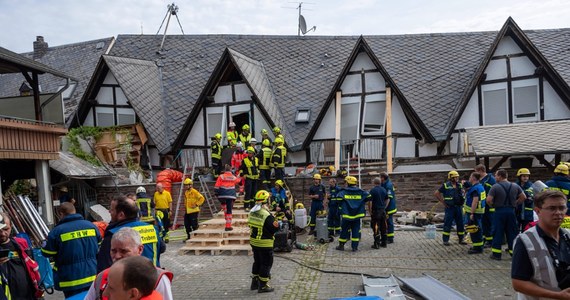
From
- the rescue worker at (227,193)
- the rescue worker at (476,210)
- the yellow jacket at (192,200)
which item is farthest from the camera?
the yellow jacket at (192,200)

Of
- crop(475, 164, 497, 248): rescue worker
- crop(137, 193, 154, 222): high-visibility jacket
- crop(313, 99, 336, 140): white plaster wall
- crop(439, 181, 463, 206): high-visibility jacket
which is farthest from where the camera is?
crop(313, 99, 336, 140): white plaster wall

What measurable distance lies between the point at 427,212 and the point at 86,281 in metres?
12.6

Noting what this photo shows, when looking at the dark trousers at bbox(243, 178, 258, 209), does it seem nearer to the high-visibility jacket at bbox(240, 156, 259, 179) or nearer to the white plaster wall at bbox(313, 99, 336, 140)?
the high-visibility jacket at bbox(240, 156, 259, 179)

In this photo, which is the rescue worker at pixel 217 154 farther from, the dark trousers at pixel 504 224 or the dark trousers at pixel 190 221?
the dark trousers at pixel 504 224

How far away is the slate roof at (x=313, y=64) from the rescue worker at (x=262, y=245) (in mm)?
10837

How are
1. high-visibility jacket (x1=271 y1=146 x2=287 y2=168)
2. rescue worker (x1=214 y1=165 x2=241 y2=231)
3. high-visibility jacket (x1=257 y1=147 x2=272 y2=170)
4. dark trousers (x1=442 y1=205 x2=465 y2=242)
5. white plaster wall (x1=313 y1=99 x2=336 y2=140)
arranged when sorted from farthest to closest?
white plaster wall (x1=313 y1=99 x2=336 y2=140) → high-visibility jacket (x1=257 y1=147 x2=272 y2=170) → high-visibility jacket (x1=271 y1=146 x2=287 y2=168) → rescue worker (x1=214 y1=165 x2=241 y2=231) → dark trousers (x1=442 y1=205 x2=465 y2=242)

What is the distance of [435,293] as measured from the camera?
747cm

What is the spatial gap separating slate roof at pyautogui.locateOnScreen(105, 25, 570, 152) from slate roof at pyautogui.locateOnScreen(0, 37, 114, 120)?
1690 millimetres

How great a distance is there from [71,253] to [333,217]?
878cm

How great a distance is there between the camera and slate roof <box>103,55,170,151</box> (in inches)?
793

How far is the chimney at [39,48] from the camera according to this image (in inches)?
1105

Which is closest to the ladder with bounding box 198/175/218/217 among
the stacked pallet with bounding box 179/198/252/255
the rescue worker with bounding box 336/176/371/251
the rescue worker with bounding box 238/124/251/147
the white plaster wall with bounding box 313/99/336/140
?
the rescue worker with bounding box 238/124/251/147

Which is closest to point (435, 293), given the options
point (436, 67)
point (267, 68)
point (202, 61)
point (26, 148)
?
point (26, 148)

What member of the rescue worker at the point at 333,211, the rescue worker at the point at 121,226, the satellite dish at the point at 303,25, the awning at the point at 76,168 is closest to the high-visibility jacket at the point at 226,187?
the rescue worker at the point at 333,211
